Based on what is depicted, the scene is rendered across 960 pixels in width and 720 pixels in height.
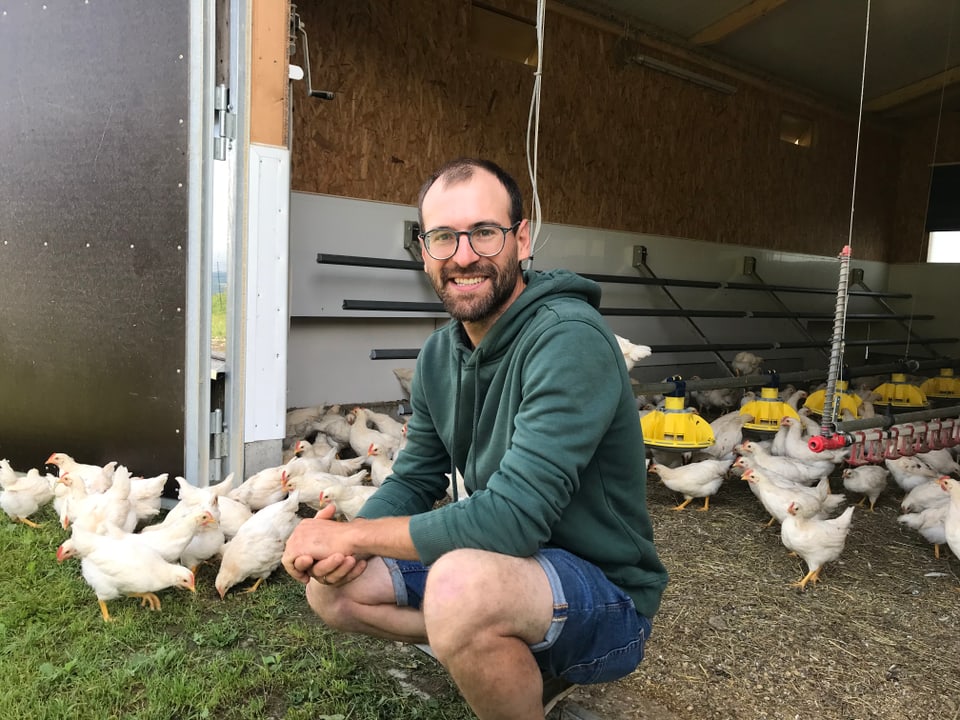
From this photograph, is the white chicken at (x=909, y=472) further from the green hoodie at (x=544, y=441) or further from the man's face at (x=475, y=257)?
the man's face at (x=475, y=257)

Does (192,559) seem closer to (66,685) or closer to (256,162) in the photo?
(66,685)

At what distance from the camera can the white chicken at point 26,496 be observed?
295 centimetres

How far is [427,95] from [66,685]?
4606 millimetres

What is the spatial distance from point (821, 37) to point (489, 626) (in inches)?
295

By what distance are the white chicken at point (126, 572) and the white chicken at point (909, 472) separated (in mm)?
3604

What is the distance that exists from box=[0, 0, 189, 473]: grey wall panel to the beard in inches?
74.8

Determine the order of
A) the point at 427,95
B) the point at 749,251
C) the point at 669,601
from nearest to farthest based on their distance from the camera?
the point at 669,601 < the point at 427,95 < the point at 749,251

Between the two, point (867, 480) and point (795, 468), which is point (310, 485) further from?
point (867, 480)

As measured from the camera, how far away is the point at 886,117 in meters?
9.86

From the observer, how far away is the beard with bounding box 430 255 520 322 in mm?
1501

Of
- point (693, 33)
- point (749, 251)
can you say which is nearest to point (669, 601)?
point (693, 33)

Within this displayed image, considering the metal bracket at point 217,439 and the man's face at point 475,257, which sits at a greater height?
the man's face at point 475,257

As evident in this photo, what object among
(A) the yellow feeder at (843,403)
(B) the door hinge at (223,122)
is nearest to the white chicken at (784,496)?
(A) the yellow feeder at (843,403)

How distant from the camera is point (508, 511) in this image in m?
1.29
